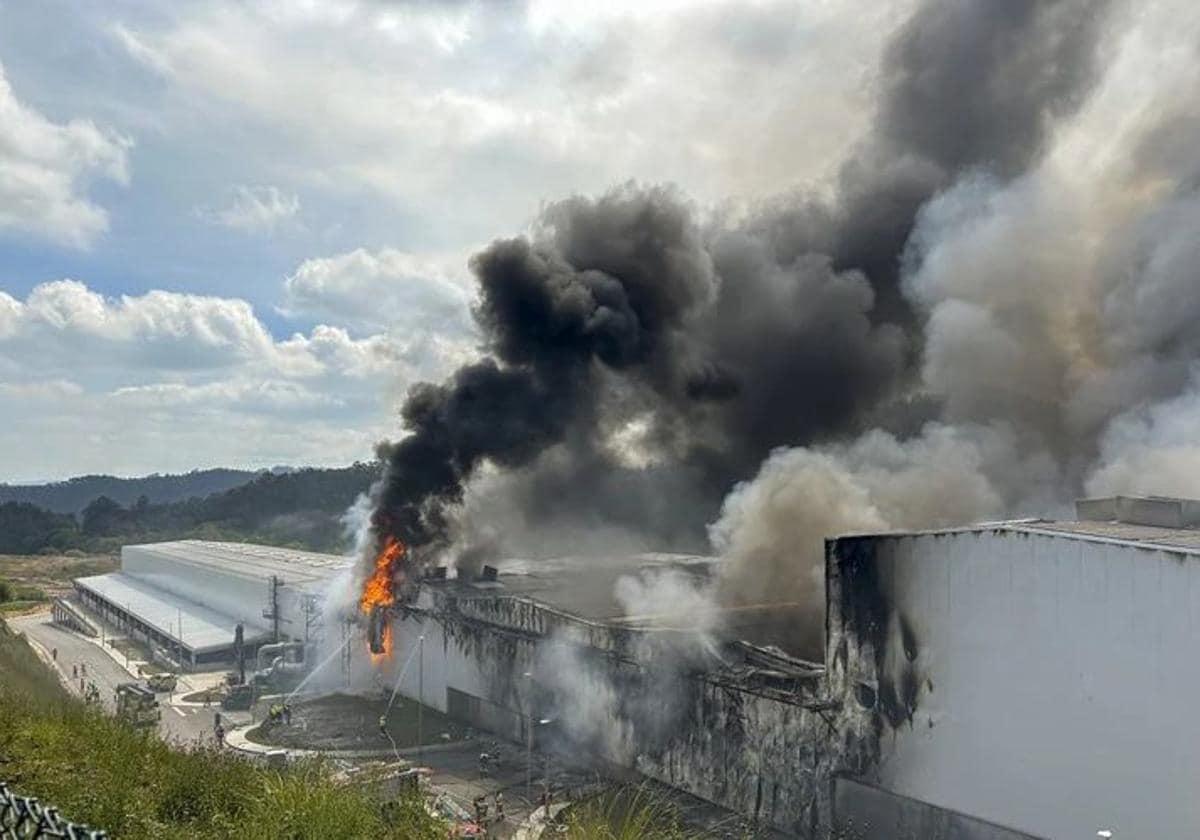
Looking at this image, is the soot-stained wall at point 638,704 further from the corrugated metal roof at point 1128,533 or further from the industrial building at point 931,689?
the corrugated metal roof at point 1128,533

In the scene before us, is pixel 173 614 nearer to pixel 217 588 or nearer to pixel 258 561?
pixel 217 588

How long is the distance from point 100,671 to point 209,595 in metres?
15.5

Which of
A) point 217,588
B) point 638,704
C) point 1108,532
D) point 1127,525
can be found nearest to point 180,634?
point 217,588

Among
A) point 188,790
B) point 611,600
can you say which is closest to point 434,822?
point 188,790

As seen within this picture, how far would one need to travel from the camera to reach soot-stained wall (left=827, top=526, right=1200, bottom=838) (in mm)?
18281

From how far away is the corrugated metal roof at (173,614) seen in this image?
187ft

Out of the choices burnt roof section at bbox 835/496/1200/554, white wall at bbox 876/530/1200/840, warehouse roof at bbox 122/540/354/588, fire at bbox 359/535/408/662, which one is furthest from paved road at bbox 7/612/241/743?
burnt roof section at bbox 835/496/1200/554

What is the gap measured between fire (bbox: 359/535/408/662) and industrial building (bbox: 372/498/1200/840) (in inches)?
571

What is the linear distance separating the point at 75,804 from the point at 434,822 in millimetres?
3432

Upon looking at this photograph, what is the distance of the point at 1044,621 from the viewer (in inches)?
797

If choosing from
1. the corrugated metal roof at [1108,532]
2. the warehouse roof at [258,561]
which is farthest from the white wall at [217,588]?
the corrugated metal roof at [1108,532]

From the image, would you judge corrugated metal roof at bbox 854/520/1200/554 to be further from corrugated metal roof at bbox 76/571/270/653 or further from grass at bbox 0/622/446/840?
corrugated metal roof at bbox 76/571/270/653

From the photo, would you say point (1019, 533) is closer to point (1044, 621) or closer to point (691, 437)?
point (1044, 621)

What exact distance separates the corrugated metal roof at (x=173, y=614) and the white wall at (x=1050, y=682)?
43.1 m
